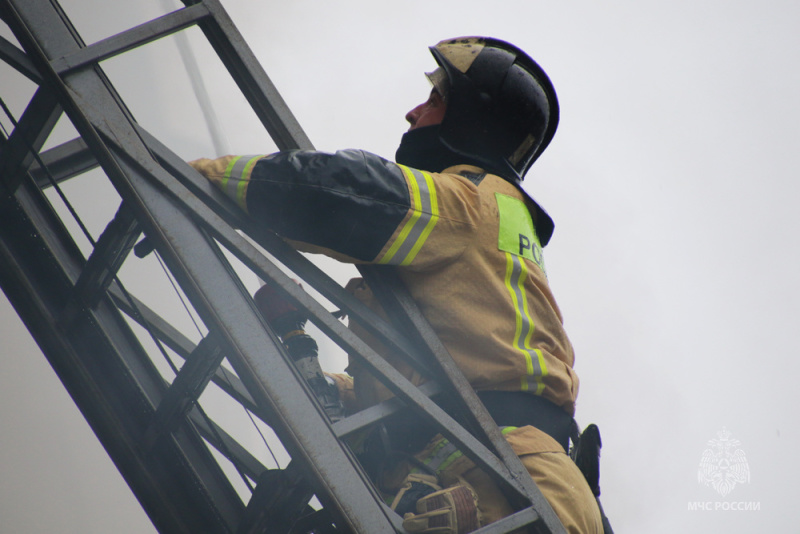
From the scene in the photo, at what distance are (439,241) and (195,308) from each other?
63 cm

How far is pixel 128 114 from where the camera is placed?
5.57ft

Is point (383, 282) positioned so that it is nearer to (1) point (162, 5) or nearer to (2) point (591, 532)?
(2) point (591, 532)

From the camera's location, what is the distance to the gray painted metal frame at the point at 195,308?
1488mm

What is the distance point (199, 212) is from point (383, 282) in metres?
0.50

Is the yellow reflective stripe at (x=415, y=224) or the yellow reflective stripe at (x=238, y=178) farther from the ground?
the yellow reflective stripe at (x=238, y=178)

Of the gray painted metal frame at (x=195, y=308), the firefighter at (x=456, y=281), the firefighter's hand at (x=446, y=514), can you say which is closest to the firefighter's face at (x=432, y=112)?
the firefighter at (x=456, y=281)

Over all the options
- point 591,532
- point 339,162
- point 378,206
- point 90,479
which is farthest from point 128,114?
point 90,479

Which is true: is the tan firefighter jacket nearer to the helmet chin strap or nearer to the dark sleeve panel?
the dark sleeve panel

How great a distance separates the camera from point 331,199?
5.11 feet

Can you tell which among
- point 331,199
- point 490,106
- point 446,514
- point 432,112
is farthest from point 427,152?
point 446,514

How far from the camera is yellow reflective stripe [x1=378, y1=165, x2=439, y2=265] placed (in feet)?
5.32

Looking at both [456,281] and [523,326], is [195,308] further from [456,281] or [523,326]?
[523,326]

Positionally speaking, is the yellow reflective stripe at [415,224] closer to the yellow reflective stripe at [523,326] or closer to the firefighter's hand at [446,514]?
the yellow reflective stripe at [523,326]

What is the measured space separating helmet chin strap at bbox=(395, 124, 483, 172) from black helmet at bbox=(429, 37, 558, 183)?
0.08 ft
